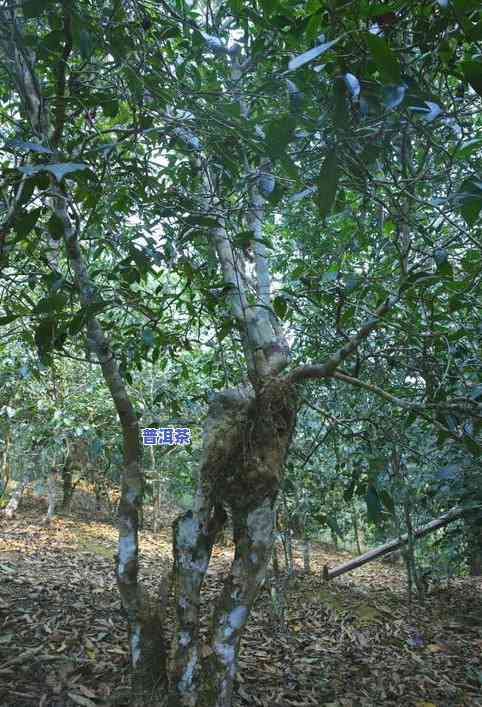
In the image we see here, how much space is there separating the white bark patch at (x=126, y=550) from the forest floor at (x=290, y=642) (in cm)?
61

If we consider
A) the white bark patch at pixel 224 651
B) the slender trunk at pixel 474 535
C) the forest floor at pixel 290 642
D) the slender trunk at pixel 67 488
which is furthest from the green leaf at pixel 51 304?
the slender trunk at pixel 67 488

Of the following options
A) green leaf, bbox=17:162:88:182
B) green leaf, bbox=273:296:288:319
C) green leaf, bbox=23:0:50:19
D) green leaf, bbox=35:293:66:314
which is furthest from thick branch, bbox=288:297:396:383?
green leaf, bbox=23:0:50:19

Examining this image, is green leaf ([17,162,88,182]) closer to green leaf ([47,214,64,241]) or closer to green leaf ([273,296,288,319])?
green leaf ([47,214,64,241])

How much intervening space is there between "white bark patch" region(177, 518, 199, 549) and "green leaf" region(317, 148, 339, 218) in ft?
3.53

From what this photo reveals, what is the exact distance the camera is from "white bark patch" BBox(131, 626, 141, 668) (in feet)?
5.45

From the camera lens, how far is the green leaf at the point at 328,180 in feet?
3.55

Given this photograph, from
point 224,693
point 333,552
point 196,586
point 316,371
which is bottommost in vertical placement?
point 333,552

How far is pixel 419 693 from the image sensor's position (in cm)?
227

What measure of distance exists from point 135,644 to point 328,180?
155cm

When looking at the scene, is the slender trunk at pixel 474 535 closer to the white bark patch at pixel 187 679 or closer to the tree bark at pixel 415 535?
the tree bark at pixel 415 535

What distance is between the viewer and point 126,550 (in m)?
1.68

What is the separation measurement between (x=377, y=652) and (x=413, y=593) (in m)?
1.34

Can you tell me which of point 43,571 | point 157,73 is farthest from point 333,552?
point 157,73

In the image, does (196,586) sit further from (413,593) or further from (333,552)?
(333,552)
